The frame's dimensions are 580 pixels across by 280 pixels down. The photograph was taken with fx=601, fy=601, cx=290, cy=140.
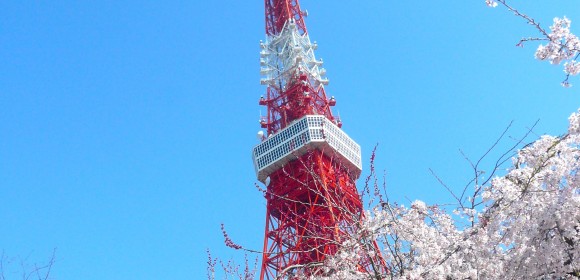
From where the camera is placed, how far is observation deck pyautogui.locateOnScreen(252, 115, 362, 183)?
2933 centimetres

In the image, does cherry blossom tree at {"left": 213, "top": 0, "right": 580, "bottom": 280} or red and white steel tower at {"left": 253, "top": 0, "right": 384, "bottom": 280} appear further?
red and white steel tower at {"left": 253, "top": 0, "right": 384, "bottom": 280}

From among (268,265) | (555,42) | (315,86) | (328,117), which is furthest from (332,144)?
(555,42)

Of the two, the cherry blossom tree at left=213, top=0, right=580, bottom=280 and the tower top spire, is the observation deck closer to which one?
the tower top spire

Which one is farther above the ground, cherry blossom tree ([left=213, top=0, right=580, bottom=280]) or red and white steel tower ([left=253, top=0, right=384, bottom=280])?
red and white steel tower ([left=253, top=0, right=384, bottom=280])

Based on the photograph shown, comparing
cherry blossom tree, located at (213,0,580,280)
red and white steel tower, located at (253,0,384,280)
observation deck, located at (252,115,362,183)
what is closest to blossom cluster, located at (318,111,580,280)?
cherry blossom tree, located at (213,0,580,280)

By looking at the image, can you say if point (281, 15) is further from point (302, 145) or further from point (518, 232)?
point (518, 232)

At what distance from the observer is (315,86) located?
3344cm

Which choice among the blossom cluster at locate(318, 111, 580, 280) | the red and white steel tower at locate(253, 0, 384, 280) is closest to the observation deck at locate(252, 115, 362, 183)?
the red and white steel tower at locate(253, 0, 384, 280)

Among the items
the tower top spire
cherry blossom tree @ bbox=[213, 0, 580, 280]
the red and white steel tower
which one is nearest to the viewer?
cherry blossom tree @ bbox=[213, 0, 580, 280]

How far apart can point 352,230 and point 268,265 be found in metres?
18.0

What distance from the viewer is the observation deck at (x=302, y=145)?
29328mm

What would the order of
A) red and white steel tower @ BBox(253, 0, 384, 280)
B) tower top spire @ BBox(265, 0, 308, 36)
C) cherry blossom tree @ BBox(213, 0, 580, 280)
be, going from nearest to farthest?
cherry blossom tree @ BBox(213, 0, 580, 280), red and white steel tower @ BBox(253, 0, 384, 280), tower top spire @ BBox(265, 0, 308, 36)

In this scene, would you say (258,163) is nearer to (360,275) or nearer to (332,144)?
(332,144)

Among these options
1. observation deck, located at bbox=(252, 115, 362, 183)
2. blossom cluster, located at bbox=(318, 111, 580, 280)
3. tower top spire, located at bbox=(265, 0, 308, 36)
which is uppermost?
tower top spire, located at bbox=(265, 0, 308, 36)
